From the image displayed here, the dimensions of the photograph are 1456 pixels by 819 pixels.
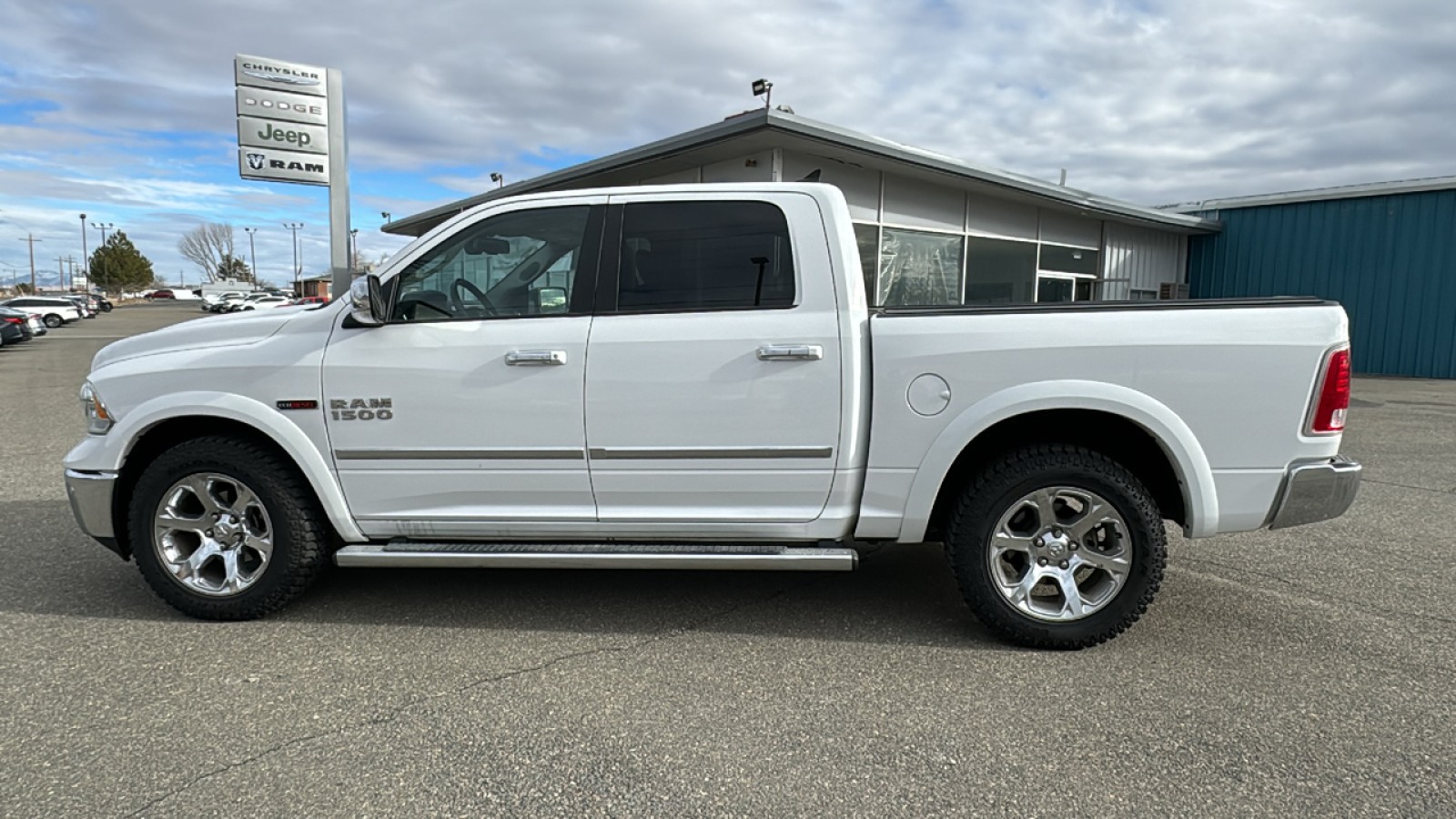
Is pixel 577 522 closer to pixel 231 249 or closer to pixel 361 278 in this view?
pixel 361 278

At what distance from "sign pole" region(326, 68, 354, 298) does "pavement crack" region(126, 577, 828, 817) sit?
20.1 feet

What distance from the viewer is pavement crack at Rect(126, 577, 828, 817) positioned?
2584 mm

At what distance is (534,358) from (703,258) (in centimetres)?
86

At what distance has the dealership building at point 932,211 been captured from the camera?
36.1 feet

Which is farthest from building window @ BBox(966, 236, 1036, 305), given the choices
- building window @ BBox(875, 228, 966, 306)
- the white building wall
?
the white building wall

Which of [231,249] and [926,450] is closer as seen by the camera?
[926,450]

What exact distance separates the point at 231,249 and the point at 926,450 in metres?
138

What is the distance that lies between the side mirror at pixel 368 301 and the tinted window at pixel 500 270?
0.08 metres

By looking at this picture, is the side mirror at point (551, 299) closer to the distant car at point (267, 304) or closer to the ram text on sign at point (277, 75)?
the distant car at point (267, 304)

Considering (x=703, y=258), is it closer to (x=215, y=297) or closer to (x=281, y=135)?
(x=281, y=135)

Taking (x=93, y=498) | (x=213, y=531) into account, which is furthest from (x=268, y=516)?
(x=93, y=498)

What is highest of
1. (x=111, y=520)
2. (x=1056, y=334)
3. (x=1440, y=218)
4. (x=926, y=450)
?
(x=1440, y=218)

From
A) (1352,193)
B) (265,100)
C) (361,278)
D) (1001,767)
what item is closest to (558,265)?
(361,278)

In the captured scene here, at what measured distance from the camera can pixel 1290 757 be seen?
2.68 meters
